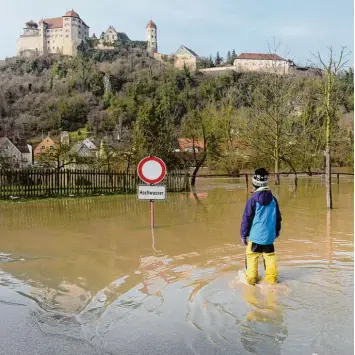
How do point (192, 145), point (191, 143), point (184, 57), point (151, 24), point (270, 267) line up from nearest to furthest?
point (270, 267), point (192, 145), point (191, 143), point (184, 57), point (151, 24)

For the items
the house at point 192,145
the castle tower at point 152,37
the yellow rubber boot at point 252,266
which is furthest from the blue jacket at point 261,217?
the castle tower at point 152,37

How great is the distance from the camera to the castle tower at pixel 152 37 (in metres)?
174

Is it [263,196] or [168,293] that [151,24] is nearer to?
[263,196]

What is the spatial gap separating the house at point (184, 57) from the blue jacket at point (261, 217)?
157575 millimetres

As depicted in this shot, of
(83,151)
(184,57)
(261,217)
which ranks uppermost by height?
(184,57)

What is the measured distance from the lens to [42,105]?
127938 mm

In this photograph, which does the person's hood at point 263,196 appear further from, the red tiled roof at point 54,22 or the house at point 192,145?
the red tiled roof at point 54,22

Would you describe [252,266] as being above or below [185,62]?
below

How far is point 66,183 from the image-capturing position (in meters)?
23.3

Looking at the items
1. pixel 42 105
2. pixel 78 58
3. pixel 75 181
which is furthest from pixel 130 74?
pixel 75 181

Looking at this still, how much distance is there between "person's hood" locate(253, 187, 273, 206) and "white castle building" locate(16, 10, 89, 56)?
539ft

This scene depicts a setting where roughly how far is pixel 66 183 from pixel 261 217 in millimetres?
18428

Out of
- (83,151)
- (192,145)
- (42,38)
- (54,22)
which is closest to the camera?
(83,151)

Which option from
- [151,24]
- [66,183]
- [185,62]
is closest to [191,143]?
[66,183]
